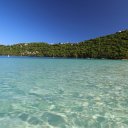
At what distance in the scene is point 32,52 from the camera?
184250mm

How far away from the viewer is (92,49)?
5030 inches

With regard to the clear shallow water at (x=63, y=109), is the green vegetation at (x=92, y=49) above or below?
above

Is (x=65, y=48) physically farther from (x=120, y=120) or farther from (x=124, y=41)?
(x=120, y=120)

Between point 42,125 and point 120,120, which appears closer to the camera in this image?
point 42,125

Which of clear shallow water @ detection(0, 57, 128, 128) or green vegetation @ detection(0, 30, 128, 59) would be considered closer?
clear shallow water @ detection(0, 57, 128, 128)

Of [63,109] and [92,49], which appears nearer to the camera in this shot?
[63,109]

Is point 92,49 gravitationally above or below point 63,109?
above

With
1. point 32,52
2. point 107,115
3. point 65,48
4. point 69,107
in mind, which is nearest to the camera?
point 107,115

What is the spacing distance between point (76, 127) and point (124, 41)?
11544cm

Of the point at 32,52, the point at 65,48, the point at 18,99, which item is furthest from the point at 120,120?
the point at 32,52

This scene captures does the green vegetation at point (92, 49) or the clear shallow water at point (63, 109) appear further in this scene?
the green vegetation at point (92, 49)

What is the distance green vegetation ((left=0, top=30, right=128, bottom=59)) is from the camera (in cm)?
11438

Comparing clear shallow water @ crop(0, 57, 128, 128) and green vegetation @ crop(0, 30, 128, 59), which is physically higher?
green vegetation @ crop(0, 30, 128, 59)

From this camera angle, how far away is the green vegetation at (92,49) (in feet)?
375
